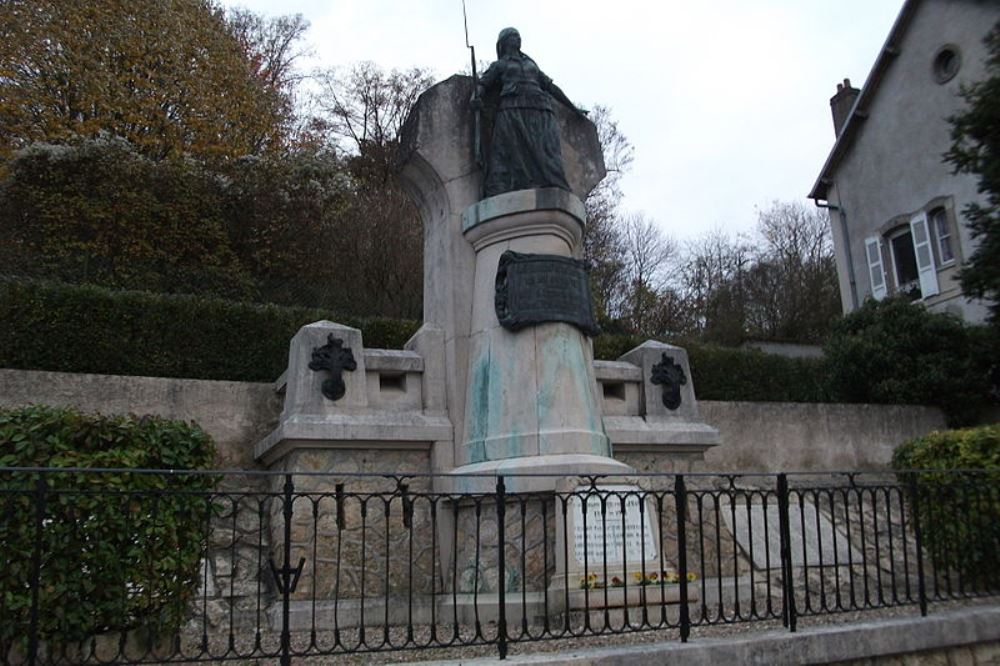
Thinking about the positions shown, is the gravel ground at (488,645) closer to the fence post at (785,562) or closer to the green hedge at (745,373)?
the fence post at (785,562)

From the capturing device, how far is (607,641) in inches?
201

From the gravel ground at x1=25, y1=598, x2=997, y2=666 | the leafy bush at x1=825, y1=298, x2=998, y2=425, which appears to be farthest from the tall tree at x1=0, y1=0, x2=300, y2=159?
the gravel ground at x1=25, y1=598, x2=997, y2=666

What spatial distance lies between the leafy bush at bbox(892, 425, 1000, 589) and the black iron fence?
3 centimetres

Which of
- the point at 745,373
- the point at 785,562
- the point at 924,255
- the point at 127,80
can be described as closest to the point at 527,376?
the point at 785,562

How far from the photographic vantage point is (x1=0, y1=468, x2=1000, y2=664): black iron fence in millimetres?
4699

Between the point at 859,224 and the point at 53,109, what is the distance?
18768 mm

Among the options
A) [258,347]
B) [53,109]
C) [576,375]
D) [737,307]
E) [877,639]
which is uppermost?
[53,109]

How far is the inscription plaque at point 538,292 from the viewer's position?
284 inches

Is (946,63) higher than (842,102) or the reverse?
the reverse

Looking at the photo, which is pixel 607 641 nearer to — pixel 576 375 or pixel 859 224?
pixel 576 375

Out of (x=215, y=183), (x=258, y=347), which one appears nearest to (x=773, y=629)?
(x=258, y=347)

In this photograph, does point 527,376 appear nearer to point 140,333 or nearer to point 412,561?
point 412,561

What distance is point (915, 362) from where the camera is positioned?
1298 cm

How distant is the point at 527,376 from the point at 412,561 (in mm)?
1751
